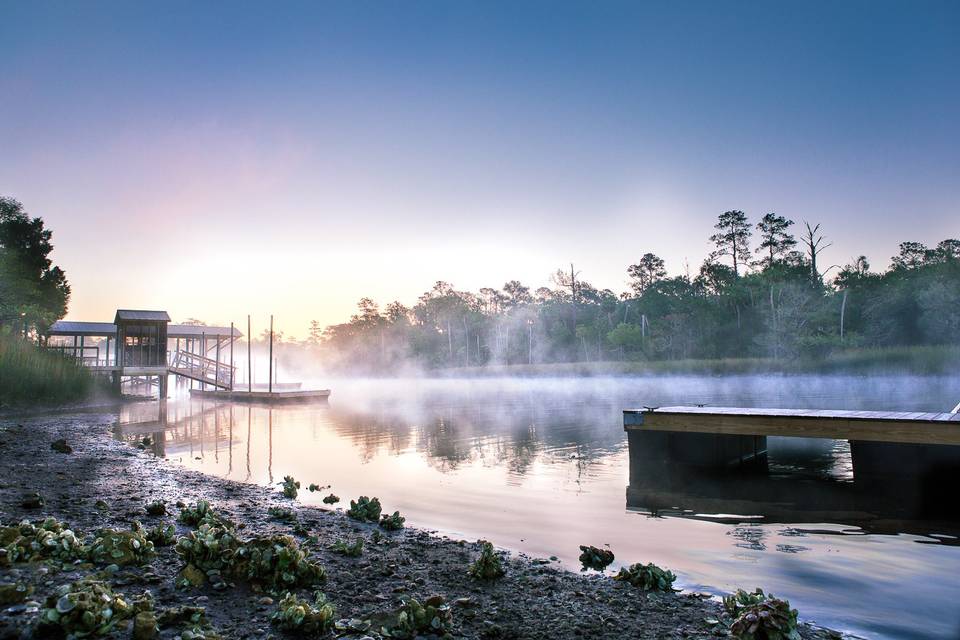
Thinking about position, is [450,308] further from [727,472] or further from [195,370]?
[727,472]

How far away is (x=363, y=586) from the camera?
15.5ft

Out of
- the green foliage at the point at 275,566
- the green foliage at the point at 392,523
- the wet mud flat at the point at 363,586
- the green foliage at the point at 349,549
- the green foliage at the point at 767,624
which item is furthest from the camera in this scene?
the green foliage at the point at 392,523

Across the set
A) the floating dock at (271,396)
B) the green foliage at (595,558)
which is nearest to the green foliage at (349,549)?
the green foliage at (595,558)

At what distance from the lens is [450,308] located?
93.2m

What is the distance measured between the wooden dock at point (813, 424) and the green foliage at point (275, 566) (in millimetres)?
7799

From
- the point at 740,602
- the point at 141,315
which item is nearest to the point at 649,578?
the point at 740,602

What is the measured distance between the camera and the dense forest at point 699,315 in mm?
48844

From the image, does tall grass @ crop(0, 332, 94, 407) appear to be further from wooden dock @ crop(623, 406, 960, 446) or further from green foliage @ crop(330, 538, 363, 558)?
wooden dock @ crop(623, 406, 960, 446)

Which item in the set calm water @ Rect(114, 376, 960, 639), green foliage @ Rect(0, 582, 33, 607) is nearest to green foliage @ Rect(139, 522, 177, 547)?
green foliage @ Rect(0, 582, 33, 607)

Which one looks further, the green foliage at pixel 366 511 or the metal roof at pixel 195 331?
the metal roof at pixel 195 331

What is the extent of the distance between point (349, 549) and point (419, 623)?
207 cm

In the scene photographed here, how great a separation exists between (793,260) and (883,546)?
6457 centimetres

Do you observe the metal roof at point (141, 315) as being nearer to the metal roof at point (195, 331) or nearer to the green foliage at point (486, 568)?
the metal roof at point (195, 331)

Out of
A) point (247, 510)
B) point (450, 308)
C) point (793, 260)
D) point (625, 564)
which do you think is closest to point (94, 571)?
point (247, 510)
